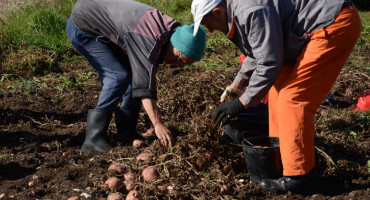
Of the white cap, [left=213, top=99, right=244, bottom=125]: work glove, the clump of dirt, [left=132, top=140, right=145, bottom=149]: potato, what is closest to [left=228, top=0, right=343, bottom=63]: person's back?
the white cap

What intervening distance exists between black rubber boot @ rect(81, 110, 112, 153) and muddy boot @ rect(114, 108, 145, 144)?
6.1 inches

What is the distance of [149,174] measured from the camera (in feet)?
11.2

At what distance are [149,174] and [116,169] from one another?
344 millimetres

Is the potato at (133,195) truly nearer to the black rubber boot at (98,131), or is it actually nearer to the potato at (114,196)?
the potato at (114,196)

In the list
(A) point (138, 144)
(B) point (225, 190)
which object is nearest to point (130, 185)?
(B) point (225, 190)

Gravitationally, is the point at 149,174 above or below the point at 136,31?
below

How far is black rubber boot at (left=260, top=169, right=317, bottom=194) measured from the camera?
339 centimetres

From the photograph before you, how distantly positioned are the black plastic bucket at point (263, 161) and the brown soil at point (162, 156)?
0.12 meters

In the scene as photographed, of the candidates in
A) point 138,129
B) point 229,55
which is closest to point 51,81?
point 138,129

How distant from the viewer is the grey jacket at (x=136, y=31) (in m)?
3.54

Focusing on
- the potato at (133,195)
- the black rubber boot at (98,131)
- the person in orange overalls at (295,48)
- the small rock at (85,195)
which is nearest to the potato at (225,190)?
the person in orange overalls at (295,48)

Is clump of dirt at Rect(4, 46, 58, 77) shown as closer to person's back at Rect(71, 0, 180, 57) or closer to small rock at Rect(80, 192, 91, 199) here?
person's back at Rect(71, 0, 180, 57)

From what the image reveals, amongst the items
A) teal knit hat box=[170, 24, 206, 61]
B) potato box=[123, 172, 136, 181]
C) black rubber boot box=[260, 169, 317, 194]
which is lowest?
black rubber boot box=[260, 169, 317, 194]

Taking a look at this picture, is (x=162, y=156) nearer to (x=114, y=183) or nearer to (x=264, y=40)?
(x=114, y=183)
